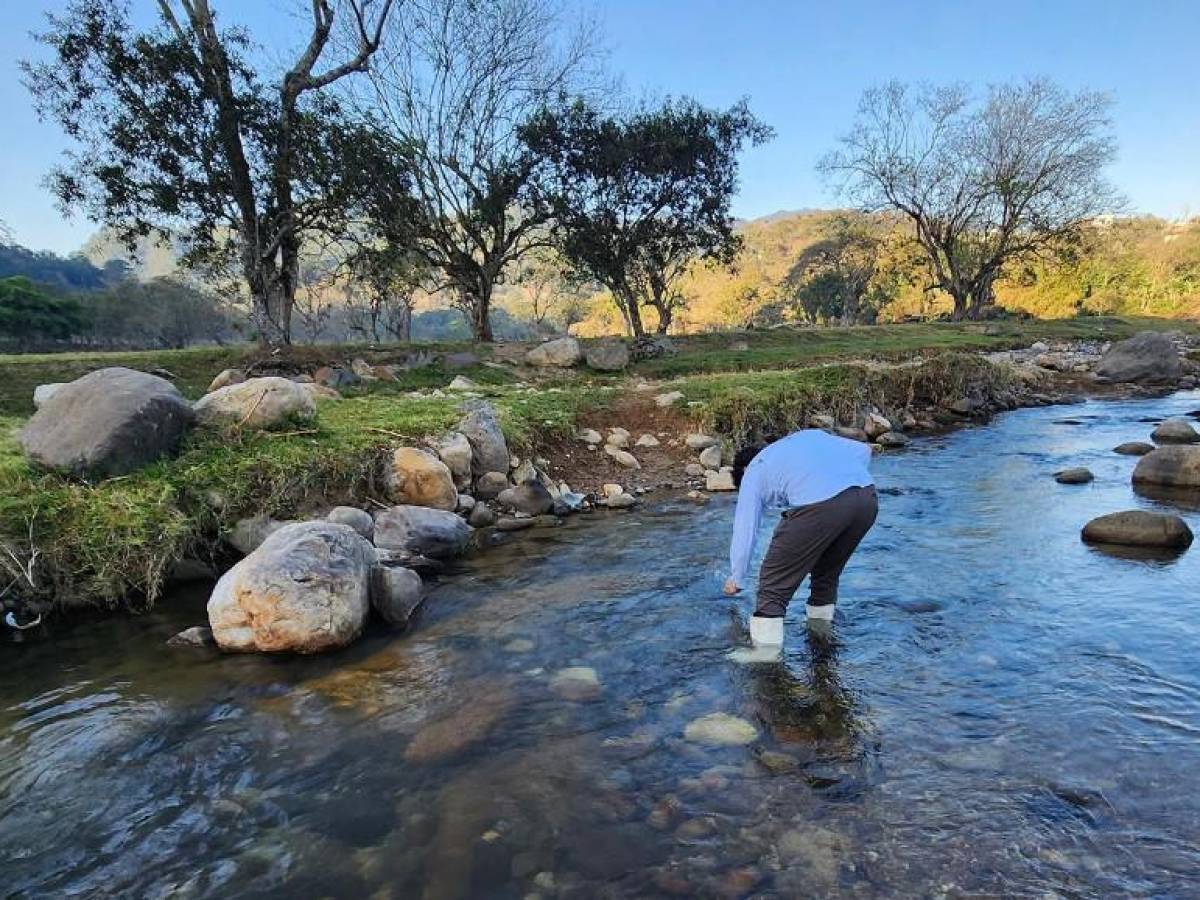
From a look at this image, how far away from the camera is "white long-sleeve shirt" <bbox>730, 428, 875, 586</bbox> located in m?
4.56

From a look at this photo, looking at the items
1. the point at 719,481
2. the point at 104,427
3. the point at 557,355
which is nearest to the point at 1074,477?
the point at 719,481

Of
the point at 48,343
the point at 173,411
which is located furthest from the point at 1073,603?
the point at 48,343

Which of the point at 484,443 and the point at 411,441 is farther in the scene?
the point at 484,443

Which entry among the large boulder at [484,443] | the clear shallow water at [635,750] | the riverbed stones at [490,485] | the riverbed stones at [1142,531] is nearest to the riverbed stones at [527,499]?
the riverbed stones at [490,485]

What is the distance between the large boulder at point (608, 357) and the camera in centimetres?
1923

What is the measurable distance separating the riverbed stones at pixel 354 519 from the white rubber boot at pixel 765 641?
386 centimetres

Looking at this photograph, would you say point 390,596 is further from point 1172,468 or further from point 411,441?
point 1172,468

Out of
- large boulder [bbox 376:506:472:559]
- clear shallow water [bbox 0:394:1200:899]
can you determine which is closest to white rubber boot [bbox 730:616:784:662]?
clear shallow water [bbox 0:394:1200:899]

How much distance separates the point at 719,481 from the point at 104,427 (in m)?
7.12

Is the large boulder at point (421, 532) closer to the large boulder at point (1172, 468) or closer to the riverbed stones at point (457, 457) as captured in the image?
the riverbed stones at point (457, 457)

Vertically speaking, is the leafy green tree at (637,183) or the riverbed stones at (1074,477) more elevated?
the leafy green tree at (637,183)

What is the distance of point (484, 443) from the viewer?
9273 millimetres

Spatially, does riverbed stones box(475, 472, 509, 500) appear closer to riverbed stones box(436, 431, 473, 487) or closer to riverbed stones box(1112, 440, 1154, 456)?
riverbed stones box(436, 431, 473, 487)

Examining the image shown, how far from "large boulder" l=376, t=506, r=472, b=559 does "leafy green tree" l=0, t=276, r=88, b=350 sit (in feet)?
146
